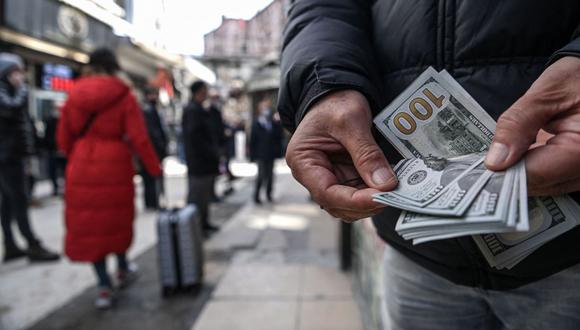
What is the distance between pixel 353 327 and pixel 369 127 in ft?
7.04

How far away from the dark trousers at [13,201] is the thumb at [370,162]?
4158mm

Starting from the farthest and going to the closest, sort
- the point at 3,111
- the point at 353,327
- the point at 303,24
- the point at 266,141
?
the point at 266,141 → the point at 3,111 → the point at 353,327 → the point at 303,24

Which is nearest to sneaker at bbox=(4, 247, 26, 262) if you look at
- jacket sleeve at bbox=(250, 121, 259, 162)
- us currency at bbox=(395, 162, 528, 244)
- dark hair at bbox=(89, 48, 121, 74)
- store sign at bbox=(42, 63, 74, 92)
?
dark hair at bbox=(89, 48, 121, 74)

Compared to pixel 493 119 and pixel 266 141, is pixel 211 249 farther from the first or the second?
pixel 493 119

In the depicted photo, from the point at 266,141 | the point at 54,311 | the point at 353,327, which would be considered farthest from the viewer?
the point at 266,141

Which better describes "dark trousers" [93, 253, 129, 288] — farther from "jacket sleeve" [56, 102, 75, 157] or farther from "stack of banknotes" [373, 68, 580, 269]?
"stack of banknotes" [373, 68, 580, 269]

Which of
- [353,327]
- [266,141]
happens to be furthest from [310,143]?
[266,141]

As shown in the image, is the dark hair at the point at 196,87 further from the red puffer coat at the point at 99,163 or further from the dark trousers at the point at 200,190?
the red puffer coat at the point at 99,163

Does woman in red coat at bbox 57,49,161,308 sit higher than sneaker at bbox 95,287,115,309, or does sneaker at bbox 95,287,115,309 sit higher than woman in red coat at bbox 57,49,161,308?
woman in red coat at bbox 57,49,161,308

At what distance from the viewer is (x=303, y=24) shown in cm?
113

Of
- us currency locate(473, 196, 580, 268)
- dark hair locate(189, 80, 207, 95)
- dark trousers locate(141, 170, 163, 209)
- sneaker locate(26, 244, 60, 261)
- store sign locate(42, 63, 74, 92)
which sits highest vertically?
store sign locate(42, 63, 74, 92)

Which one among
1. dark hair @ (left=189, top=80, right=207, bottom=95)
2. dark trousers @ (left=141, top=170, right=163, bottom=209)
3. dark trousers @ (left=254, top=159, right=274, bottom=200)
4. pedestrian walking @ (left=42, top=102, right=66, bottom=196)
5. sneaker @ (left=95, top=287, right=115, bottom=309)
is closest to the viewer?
sneaker @ (left=95, top=287, right=115, bottom=309)

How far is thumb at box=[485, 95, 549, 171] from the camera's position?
70 centimetres

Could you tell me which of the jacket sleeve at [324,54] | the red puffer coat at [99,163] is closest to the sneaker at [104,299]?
the red puffer coat at [99,163]
